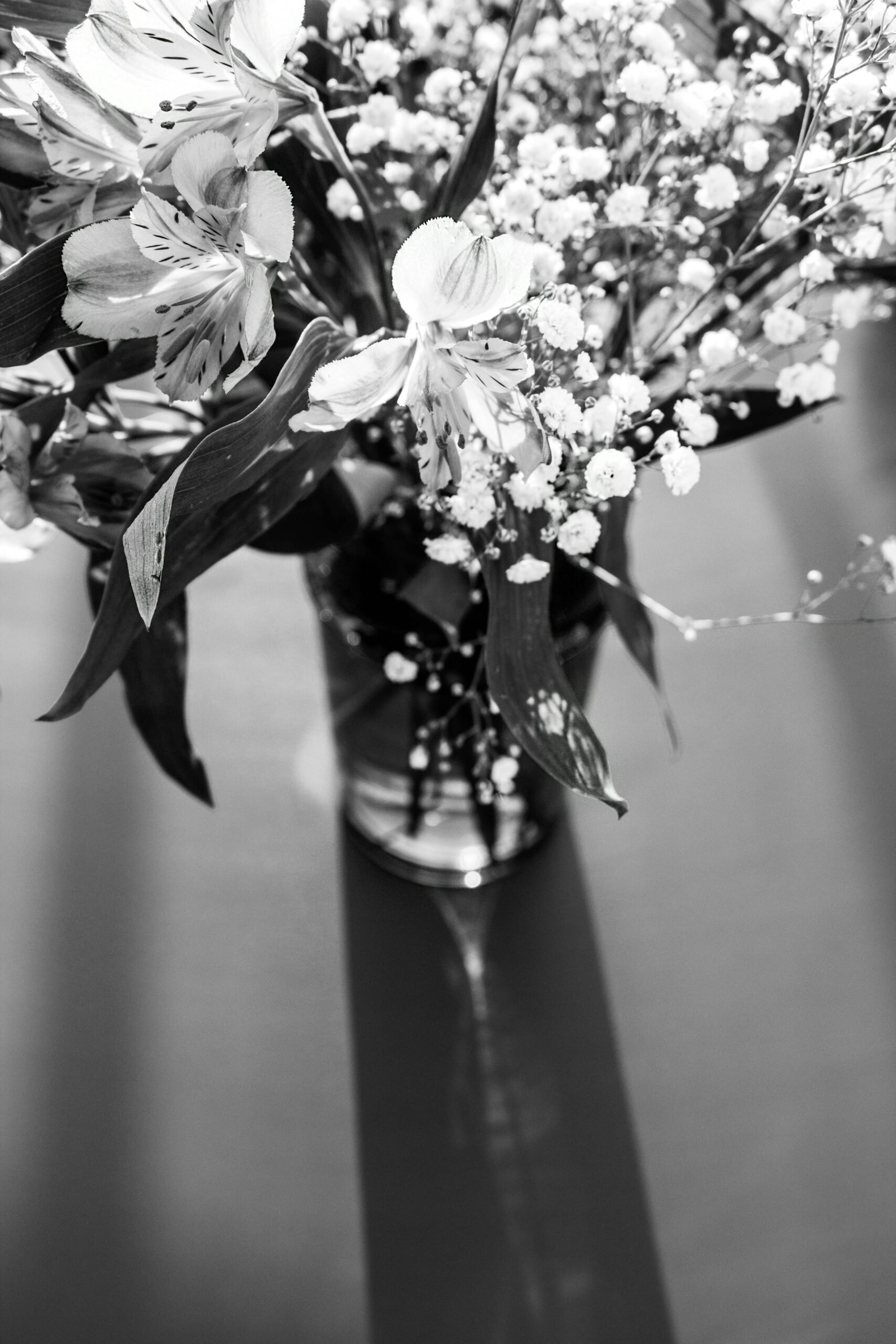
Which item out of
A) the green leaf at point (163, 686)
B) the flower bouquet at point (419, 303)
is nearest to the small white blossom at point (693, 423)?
the flower bouquet at point (419, 303)

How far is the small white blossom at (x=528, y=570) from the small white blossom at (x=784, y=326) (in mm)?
125

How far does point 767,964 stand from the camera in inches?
28.3

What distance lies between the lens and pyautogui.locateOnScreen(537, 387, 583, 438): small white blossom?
0.38 meters

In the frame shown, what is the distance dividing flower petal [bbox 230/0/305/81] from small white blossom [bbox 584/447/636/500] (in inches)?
5.4

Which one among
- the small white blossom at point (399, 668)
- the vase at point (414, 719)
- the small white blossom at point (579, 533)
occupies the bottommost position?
the vase at point (414, 719)

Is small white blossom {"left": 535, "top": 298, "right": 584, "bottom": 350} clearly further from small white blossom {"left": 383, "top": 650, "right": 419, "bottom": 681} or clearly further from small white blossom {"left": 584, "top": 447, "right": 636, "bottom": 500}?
small white blossom {"left": 383, "top": 650, "right": 419, "bottom": 681}

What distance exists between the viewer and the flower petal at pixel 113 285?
0.35 m

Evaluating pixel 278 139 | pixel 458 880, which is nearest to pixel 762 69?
pixel 278 139

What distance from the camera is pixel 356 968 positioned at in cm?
72

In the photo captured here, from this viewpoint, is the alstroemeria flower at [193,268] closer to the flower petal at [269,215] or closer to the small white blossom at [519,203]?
the flower petal at [269,215]

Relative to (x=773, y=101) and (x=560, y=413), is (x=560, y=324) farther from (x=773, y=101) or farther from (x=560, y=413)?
(x=773, y=101)

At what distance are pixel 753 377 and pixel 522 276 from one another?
2.17 ft

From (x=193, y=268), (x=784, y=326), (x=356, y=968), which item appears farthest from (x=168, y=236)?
(x=356, y=968)

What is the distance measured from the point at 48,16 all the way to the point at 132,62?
10 centimetres
